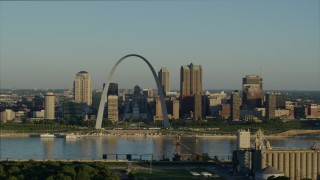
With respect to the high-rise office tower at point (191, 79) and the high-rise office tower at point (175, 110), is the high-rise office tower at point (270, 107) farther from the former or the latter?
the high-rise office tower at point (191, 79)

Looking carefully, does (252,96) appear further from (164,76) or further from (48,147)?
(48,147)

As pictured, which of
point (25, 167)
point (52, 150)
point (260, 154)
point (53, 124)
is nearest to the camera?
point (25, 167)

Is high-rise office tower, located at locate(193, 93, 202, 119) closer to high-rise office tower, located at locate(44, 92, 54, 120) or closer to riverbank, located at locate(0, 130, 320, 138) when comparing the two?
high-rise office tower, located at locate(44, 92, 54, 120)

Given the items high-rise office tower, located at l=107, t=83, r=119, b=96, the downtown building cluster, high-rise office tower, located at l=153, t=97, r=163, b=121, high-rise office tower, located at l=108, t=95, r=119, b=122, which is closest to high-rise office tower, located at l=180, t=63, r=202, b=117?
the downtown building cluster

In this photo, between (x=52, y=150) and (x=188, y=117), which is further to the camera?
(x=188, y=117)

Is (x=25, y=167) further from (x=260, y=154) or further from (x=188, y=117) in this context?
(x=188, y=117)

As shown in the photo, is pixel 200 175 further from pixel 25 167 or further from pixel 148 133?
pixel 148 133

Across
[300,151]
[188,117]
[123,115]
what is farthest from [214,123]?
[300,151]

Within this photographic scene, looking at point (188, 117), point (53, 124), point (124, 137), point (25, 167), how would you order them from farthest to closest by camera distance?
point (188, 117)
point (53, 124)
point (124, 137)
point (25, 167)
